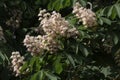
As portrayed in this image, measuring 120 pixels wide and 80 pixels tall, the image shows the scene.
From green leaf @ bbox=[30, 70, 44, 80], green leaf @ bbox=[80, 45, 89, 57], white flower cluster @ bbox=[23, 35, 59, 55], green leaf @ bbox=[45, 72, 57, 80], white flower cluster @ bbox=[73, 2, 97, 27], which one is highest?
white flower cluster @ bbox=[73, 2, 97, 27]

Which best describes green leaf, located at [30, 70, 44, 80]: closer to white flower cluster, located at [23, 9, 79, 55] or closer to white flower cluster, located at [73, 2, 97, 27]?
white flower cluster, located at [23, 9, 79, 55]

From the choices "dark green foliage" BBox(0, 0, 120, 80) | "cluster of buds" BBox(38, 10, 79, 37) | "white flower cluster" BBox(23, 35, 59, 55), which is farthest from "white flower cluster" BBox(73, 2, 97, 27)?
"white flower cluster" BBox(23, 35, 59, 55)

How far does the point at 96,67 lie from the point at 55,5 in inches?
24.5

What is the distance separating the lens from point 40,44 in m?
3.15

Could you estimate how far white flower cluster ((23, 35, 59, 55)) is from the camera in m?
3.09

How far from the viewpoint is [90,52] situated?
3217 mm

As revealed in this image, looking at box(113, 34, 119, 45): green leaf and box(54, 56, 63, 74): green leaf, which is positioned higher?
box(113, 34, 119, 45): green leaf

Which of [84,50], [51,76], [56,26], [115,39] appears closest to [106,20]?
[115,39]

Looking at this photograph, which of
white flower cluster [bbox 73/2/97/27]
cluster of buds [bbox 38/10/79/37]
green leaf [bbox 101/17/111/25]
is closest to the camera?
cluster of buds [bbox 38/10/79/37]

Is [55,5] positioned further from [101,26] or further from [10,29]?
[10,29]

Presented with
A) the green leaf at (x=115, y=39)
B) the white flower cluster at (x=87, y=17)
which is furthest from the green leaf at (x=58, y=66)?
the green leaf at (x=115, y=39)

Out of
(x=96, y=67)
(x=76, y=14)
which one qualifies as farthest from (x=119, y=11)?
(x=96, y=67)

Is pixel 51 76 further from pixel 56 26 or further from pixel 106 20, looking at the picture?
pixel 106 20

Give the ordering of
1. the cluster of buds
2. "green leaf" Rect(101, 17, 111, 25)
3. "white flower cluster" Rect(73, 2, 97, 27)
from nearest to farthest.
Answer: the cluster of buds < "white flower cluster" Rect(73, 2, 97, 27) < "green leaf" Rect(101, 17, 111, 25)
